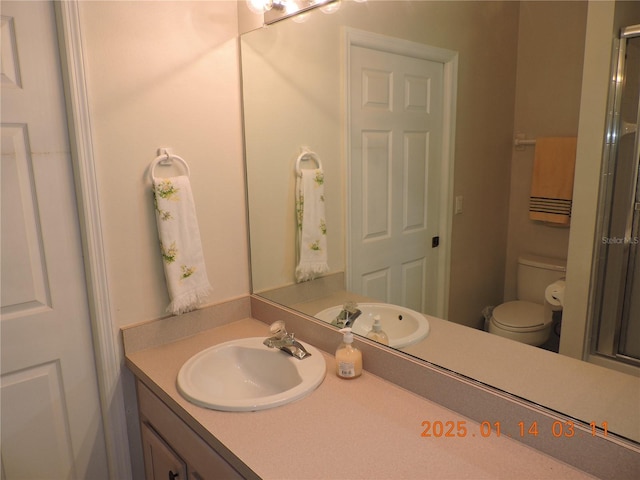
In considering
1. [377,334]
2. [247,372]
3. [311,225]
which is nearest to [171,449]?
[247,372]

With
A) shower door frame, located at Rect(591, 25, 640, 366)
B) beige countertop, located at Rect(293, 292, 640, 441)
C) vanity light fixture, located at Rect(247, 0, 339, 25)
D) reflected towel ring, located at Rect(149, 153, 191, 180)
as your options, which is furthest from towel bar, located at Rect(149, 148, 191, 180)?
shower door frame, located at Rect(591, 25, 640, 366)

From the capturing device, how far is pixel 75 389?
4.92ft

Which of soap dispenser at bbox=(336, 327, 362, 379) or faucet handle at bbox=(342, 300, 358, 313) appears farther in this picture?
faucet handle at bbox=(342, 300, 358, 313)

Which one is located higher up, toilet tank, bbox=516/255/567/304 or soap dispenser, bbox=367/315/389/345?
toilet tank, bbox=516/255/567/304

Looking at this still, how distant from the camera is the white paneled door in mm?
1297

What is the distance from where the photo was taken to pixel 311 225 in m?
1.65

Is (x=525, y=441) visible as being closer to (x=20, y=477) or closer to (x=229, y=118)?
(x=229, y=118)

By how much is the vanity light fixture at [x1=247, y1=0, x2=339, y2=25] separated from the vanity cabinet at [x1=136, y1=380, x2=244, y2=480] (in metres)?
1.30

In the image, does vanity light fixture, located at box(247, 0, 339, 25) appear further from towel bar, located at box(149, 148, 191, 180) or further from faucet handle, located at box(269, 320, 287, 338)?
faucet handle, located at box(269, 320, 287, 338)

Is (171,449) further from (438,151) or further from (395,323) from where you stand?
(438,151)

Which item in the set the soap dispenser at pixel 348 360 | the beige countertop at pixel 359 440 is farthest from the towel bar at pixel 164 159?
the soap dispenser at pixel 348 360

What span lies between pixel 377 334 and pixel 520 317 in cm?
44

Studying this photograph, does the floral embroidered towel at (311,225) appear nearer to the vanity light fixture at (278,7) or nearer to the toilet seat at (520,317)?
the vanity light fixture at (278,7)

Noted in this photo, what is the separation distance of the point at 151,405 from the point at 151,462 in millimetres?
254
